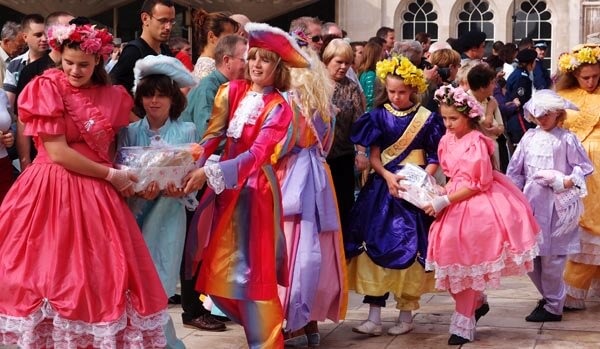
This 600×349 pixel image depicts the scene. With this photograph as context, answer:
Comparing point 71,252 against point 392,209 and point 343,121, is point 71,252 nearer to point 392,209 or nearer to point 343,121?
point 392,209

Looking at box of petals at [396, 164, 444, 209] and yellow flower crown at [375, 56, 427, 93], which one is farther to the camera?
yellow flower crown at [375, 56, 427, 93]

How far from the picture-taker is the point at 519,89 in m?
13.5

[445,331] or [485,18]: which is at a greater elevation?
[485,18]

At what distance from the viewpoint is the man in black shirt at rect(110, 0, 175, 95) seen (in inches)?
271

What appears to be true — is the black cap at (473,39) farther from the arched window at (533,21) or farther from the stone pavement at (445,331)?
the arched window at (533,21)

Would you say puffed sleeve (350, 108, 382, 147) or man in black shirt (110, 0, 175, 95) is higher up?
man in black shirt (110, 0, 175, 95)

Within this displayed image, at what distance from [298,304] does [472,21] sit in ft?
47.6

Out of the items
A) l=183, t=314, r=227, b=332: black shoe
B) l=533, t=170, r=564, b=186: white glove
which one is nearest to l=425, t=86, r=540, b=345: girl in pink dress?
l=533, t=170, r=564, b=186: white glove

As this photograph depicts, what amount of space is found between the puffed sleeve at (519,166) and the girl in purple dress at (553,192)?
0.05m

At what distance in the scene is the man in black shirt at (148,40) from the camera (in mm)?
6879

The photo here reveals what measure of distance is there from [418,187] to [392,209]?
25 cm

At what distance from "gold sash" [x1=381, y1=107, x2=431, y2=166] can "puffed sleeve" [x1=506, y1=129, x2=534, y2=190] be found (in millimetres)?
854

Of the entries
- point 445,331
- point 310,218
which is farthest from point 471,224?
point 310,218

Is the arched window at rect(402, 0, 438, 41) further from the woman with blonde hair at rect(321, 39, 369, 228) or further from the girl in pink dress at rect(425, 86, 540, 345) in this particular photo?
the girl in pink dress at rect(425, 86, 540, 345)
